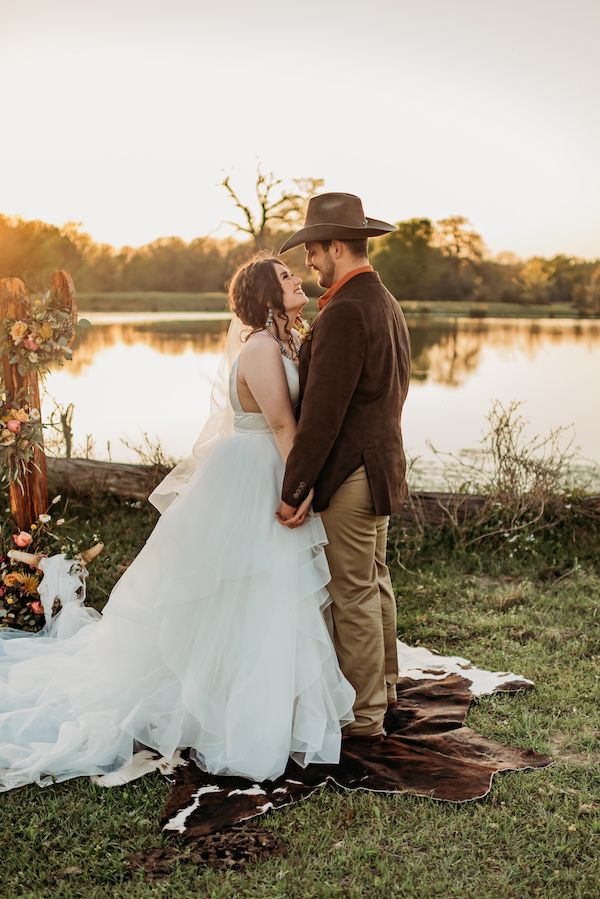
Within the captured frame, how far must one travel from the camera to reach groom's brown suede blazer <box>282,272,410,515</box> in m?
3.34

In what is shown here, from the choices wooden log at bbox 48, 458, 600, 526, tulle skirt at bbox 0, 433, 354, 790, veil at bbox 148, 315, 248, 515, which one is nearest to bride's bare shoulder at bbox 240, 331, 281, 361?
veil at bbox 148, 315, 248, 515

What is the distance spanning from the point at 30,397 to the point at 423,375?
11.5m

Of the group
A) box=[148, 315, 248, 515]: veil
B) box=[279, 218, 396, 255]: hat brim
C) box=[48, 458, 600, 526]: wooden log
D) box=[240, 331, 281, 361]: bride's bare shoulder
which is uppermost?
box=[279, 218, 396, 255]: hat brim

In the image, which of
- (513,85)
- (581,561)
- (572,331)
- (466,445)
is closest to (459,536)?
(581,561)

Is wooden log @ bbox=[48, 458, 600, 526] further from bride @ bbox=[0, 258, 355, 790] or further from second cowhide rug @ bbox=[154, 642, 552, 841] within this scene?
bride @ bbox=[0, 258, 355, 790]

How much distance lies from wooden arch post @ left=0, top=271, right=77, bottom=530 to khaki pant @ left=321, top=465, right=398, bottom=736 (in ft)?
6.67

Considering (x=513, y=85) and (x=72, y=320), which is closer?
(x=72, y=320)

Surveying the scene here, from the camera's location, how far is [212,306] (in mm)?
12852

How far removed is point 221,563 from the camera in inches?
137

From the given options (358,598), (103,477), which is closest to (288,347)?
(358,598)

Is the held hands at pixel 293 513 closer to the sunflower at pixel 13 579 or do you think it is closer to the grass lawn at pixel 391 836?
the grass lawn at pixel 391 836

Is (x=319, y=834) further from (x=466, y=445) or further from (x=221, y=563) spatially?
(x=466, y=445)

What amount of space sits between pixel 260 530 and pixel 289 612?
361mm

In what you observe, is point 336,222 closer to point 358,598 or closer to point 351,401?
point 351,401
